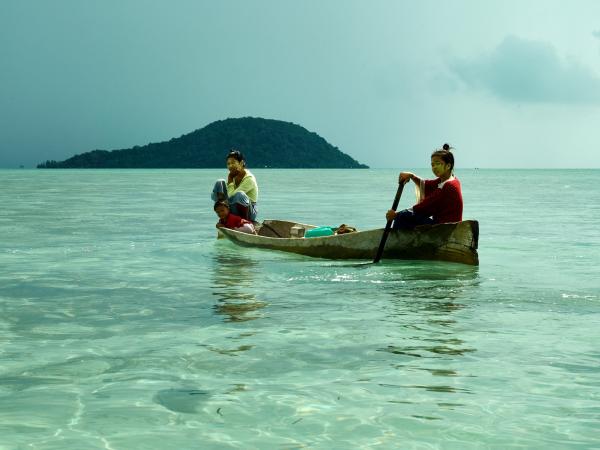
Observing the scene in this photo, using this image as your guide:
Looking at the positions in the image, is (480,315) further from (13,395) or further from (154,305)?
(13,395)

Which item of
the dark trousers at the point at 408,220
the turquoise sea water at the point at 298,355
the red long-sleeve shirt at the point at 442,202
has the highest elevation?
the red long-sleeve shirt at the point at 442,202

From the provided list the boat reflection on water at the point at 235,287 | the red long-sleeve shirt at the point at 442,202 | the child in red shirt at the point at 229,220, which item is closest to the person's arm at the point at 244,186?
the child in red shirt at the point at 229,220

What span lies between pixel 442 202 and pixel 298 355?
5345 millimetres

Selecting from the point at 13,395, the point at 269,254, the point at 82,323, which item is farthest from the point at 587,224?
the point at 13,395

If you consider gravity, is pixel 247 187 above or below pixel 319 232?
above

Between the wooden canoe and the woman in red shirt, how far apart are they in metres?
0.13

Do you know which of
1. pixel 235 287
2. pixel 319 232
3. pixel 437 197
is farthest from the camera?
pixel 319 232

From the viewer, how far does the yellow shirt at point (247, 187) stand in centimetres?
1422

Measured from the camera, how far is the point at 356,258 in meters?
11.8

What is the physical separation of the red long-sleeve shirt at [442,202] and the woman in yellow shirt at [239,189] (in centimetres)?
416

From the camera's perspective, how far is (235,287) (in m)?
9.66

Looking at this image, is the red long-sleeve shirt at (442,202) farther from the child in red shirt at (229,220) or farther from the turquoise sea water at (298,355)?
the child in red shirt at (229,220)

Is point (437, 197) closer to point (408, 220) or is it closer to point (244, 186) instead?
point (408, 220)

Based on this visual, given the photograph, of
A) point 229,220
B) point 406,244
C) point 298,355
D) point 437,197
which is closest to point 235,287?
point 406,244
